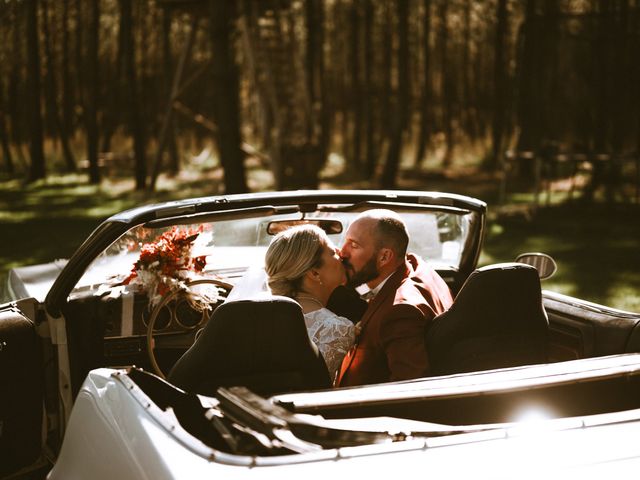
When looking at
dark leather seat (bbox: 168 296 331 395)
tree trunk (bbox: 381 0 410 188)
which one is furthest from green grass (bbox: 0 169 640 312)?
dark leather seat (bbox: 168 296 331 395)

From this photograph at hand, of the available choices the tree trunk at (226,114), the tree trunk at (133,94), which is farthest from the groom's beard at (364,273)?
the tree trunk at (133,94)

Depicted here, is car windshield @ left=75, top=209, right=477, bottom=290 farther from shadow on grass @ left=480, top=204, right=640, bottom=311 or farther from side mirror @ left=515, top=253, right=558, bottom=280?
shadow on grass @ left=480, top=204, right=640, bottom=311

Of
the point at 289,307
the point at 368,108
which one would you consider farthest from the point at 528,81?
the point at 289,307

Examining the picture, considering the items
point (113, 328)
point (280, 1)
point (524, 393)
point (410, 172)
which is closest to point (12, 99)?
point (410, 172)

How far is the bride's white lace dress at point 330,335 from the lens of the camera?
345 centimetres

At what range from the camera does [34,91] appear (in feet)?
73.8

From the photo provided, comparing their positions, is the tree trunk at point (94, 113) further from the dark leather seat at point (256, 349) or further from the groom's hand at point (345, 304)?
the dark leather seat at point (256, 349)

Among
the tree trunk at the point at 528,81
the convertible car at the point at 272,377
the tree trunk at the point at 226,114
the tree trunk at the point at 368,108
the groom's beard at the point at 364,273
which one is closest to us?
the convertible car at the point at 272,377

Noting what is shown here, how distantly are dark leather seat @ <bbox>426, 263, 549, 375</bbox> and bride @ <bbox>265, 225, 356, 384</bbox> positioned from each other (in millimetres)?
436

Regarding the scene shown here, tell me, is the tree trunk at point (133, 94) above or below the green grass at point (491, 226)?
above

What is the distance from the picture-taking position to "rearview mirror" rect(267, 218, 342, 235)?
4.50 m

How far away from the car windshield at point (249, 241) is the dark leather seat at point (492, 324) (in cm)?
131

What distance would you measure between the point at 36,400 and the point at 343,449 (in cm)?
235

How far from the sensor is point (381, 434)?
2.12m
